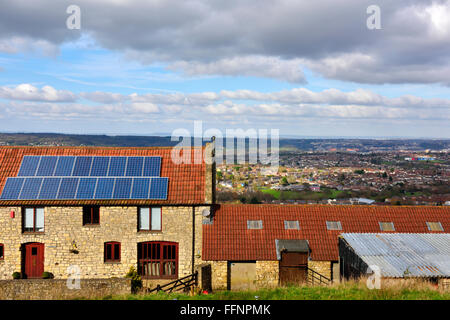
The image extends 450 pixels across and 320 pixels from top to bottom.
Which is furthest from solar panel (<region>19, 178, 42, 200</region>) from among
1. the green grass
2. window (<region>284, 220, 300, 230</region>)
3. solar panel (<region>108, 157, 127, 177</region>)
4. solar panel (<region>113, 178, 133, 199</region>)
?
window (<region>284, 220, 300, 230</region>)

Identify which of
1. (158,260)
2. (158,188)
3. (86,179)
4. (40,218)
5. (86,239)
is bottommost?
(158,260)

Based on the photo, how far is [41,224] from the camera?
78.4 ft

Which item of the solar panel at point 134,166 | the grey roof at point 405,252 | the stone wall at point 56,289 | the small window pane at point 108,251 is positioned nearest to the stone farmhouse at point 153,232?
the small window pane at point 108,251

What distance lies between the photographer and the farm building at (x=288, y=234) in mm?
23062

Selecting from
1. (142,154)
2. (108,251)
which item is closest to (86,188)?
(108,251)

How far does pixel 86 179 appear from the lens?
2539cm

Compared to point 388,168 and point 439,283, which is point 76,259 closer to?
point 439,283

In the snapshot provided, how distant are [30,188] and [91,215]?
14.3ft

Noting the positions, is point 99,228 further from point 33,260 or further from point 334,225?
point 334,225

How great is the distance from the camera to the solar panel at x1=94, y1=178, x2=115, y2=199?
24250 millimetres

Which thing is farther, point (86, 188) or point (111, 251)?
point (86, 188)
